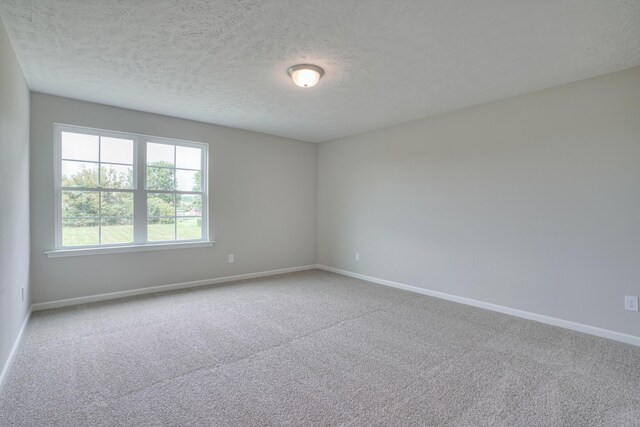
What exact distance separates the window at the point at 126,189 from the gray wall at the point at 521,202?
8.95 ft

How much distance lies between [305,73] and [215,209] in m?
2.80

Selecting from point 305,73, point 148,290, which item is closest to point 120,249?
point 148,290

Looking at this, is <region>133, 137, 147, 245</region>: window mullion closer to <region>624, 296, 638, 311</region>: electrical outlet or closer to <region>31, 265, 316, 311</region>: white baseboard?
<region>31, 265, 316, 311</region>: white baseboard

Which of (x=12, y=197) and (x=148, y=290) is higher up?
(x=12, y=197)

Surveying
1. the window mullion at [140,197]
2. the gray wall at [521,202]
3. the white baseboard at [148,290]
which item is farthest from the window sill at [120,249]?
the gray wall at [521,202]

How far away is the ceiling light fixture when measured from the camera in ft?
9.18

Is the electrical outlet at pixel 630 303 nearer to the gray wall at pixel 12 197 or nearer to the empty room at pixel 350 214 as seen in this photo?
the empty room at pixel 350 214

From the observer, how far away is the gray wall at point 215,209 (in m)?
3.61

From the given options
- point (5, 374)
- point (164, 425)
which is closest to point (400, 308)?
point (164, 425)

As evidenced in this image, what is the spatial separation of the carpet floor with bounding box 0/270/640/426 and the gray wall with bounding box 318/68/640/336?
49 centimetres

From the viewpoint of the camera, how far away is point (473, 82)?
315 cm

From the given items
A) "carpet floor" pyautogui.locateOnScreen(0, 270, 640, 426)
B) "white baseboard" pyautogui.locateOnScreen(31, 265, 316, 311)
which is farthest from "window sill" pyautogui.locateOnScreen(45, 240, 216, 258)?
"carpet floor" pyautogui.locateOnScreen(0, 270, 640, 426)

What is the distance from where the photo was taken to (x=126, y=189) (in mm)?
4180

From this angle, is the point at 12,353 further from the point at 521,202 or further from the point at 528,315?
the point at 521,202
